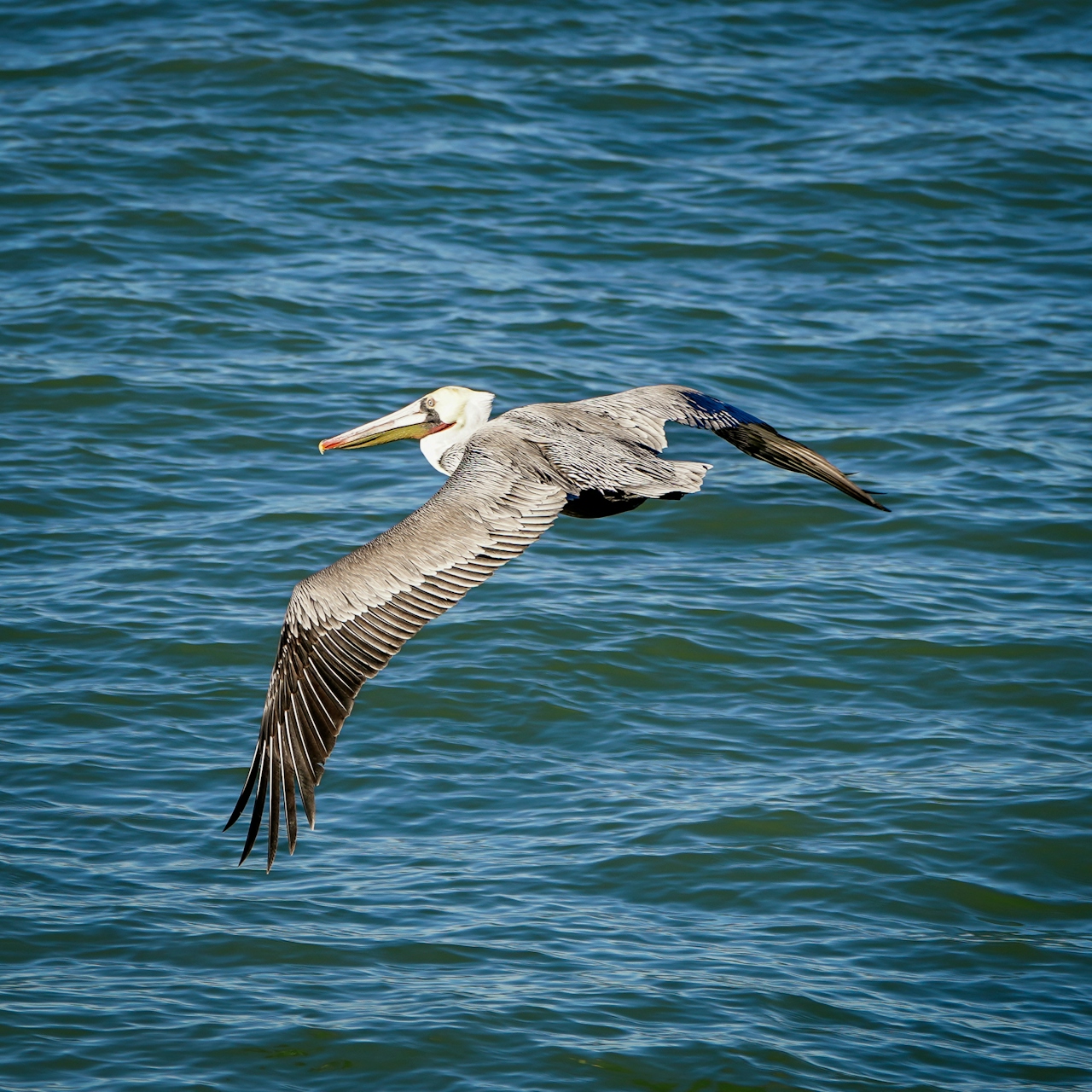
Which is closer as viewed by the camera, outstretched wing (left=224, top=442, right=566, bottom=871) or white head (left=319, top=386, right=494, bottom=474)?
outstretched wing (left=224, top=442, right=566, bottom=871)

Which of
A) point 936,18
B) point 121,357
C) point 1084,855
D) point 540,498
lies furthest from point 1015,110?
point 540,498

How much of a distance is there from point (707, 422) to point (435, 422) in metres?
1.22

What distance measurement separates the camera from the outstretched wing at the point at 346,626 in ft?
17.0

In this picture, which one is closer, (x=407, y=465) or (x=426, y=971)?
(x=426, y=971)

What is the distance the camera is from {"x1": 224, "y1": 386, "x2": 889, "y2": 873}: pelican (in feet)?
17.1

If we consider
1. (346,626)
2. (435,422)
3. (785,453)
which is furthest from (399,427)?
(346,626)

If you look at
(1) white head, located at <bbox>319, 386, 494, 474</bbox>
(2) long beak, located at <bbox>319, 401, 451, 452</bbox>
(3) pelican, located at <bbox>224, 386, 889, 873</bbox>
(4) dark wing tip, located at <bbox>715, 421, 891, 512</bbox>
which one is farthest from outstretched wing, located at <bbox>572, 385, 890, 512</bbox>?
(2) long beak, located at <bbox>319, 401, 451, 452</bbox>

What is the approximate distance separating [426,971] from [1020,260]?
28.1 ft

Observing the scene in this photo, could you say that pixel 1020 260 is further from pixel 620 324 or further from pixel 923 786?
pixel 923 786

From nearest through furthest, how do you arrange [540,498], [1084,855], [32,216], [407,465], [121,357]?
[540,498] < [1084,855] < [407,465] < [121,357] < [32,216]

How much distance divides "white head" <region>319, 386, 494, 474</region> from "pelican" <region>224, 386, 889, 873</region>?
1.94ft

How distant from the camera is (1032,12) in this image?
51.7ft

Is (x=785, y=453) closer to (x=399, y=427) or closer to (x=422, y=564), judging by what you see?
(x=399, y=427)

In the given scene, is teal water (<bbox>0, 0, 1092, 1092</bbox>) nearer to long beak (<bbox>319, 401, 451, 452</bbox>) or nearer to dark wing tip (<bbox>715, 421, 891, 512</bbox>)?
dark wing tip (<bbox>715, 421, 891, 512</bbox>)
